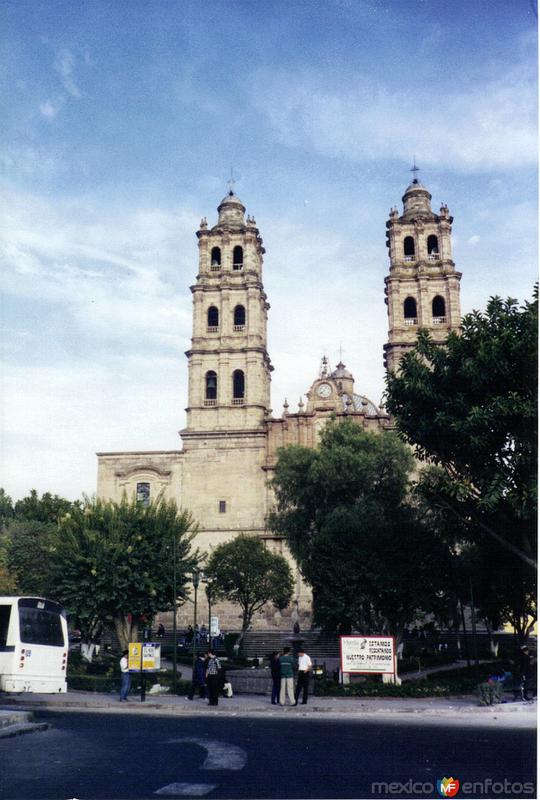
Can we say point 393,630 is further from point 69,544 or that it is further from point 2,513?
point 2,513

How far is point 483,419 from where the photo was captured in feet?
62.3

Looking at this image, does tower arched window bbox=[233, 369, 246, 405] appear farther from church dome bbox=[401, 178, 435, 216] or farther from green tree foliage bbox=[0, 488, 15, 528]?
green tree foliage bbox=[0, 488, 15, 528]

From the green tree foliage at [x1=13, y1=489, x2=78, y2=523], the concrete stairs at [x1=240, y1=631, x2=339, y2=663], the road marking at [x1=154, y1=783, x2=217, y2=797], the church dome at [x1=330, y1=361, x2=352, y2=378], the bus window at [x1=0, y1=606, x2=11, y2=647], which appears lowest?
the concrete stairs at [x1=240, y1=631, x2=339, y2=663]

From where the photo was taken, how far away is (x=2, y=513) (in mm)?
66625

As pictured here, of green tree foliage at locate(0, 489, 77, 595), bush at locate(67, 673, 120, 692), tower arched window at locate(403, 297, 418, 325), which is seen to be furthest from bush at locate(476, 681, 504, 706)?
tower arched window at locate(403, 297, 418, 325)

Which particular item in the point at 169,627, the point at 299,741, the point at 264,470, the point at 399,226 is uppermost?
the point at 399,226

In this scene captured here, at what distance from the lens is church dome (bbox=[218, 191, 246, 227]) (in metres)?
55.5

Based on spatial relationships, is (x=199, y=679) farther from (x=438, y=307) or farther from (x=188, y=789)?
(x=438, y=307)

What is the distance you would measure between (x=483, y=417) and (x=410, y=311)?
Answer: 114 feet

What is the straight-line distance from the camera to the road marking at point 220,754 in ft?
32.4

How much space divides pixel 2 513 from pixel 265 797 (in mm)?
63135

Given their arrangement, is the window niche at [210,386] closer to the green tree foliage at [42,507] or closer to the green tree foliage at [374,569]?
the green tree foliage at [42,507]

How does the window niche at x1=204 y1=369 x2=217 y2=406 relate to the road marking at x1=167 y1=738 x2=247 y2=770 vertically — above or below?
above

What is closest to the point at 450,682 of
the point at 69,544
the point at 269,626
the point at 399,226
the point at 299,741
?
the point at 299,741
